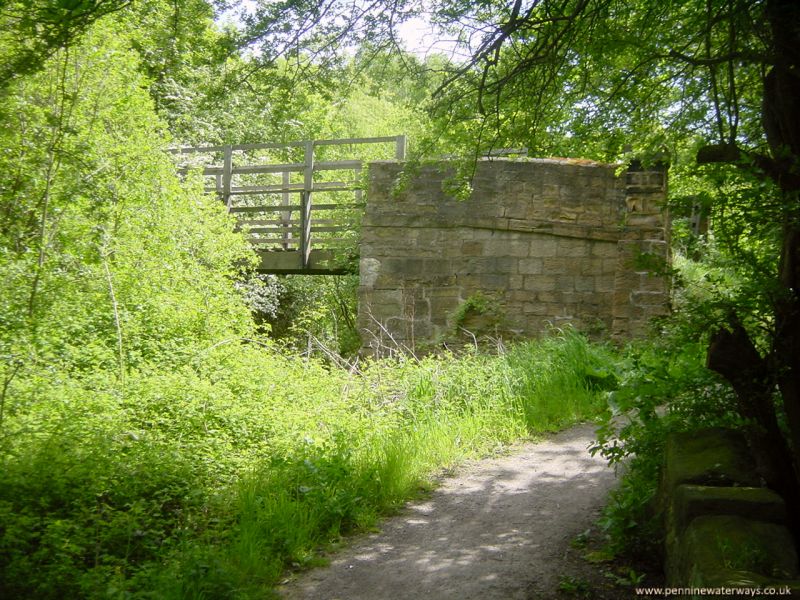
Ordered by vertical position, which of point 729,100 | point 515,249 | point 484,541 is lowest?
point 484,541

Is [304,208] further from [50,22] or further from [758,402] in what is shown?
[758,402]

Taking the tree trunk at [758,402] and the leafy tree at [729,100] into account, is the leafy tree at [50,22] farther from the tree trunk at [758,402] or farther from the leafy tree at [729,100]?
the tree trunk at [758,402]

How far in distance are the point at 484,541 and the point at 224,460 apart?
73.4 inches

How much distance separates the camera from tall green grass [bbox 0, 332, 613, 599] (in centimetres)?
408

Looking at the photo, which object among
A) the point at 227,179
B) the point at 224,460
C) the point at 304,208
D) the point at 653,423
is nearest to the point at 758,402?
the point at 653,423

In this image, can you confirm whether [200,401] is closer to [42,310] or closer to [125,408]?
[125,408]

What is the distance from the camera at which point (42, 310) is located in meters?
7.37

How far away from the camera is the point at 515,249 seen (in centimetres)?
1055

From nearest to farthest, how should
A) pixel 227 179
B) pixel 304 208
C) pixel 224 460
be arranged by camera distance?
pixel 224 460 → pixel 304 208 → pixel 227 179

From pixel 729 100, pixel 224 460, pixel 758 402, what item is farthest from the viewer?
pixel 224 460

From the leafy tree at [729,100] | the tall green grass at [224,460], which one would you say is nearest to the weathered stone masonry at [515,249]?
the tall green grass at [224,460]

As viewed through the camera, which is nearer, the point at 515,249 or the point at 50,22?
the point at 50,22

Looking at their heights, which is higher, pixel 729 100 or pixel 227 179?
pixel 227 179

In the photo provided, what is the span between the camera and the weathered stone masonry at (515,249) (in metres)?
9.98
